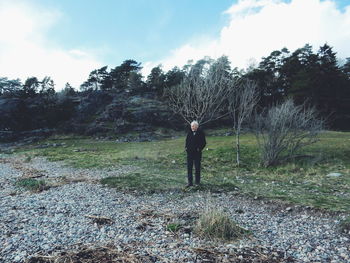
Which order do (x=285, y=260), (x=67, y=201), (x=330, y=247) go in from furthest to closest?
(x=67, y=201) < (x=330, y=247) < (x=285, y=260)

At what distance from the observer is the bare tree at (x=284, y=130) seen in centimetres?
1794

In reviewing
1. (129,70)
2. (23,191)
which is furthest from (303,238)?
(129,70)

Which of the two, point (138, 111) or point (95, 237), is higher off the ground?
point (138, 111)

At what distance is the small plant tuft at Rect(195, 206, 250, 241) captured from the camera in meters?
6.07

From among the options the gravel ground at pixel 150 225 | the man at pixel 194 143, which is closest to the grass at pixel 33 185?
the gravel ground at pixel 150 225

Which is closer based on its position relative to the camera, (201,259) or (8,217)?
(201,259)

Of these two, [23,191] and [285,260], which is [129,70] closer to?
[23,191]

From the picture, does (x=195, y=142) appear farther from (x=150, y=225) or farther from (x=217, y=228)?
(x=217, y=228)

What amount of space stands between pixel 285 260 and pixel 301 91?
162ft

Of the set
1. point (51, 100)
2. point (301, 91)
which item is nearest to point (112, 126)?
point (51, 100)

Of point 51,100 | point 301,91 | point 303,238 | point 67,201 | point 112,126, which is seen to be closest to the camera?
point 303,238

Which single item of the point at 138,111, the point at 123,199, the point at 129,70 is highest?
the point at 129,70

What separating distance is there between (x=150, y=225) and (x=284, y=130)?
14126 mm

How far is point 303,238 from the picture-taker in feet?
20.1
